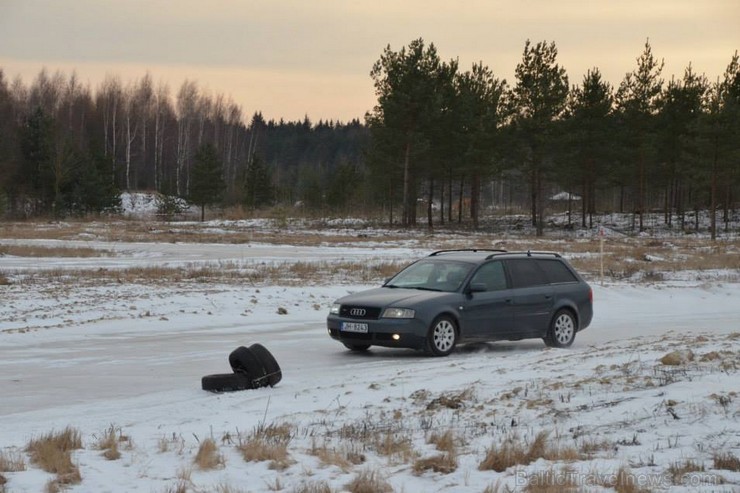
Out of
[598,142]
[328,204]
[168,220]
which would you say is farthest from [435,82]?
[168,220]

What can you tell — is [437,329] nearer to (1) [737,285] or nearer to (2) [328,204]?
(1) [737,285]

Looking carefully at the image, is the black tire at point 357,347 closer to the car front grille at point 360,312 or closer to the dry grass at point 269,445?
the car front grille at point 360,312

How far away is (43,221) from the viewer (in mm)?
73750

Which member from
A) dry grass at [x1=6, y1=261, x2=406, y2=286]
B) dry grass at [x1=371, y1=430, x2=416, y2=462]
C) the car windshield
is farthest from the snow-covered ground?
dry grass at [x1=6, y1=261, x2=406, y2=286]

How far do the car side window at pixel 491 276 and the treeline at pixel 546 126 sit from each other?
155 ft

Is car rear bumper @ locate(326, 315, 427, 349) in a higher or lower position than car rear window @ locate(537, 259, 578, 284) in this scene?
lower

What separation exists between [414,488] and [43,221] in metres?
72.7

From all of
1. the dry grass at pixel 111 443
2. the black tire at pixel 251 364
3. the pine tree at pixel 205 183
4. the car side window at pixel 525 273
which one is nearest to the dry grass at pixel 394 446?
the dry grass at pixel 111 443

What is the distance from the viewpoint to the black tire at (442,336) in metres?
13.6

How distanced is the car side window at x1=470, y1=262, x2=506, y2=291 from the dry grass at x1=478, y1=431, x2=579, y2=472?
7.38m

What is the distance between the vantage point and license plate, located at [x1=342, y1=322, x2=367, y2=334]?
13.7m

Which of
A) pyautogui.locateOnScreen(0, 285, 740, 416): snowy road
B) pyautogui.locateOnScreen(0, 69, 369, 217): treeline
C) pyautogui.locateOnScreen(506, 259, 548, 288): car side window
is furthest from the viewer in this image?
pyautogui.locateOnScreen(0, 69, 369, 217): treeline

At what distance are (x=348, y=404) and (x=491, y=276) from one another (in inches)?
240

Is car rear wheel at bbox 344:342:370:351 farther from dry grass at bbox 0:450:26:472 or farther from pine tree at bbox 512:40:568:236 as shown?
A: pine tree at bbox 512:40:568:236
